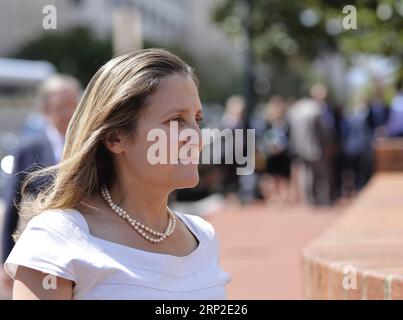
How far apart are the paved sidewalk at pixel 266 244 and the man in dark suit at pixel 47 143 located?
2402 mm

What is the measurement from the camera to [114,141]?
7.28 ft

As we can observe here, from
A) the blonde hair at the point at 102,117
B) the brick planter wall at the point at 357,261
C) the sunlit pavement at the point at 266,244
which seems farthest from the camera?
the sunlit pavement at the point at 266,244

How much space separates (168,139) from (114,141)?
0.15 m

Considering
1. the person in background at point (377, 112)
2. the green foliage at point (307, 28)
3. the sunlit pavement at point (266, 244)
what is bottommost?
the sunlit pavement at point (266, 244)

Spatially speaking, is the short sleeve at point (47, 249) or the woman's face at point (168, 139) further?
the woman's face at point (168, 139)

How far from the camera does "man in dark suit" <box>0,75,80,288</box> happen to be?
478cm

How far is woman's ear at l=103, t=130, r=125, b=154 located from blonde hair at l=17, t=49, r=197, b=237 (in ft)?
0.04

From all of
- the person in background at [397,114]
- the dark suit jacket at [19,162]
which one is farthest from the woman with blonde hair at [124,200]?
the person in background at [397,114]

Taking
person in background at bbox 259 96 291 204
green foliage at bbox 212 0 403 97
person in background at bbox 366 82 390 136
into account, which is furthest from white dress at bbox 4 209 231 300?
person in background at bbox 259 96 291 204

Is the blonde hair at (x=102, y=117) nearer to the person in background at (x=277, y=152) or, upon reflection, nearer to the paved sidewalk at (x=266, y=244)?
the paved sidewalk at (x=266, y=244)

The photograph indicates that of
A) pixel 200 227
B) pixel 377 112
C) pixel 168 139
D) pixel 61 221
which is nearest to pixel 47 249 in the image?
pixel 61 221

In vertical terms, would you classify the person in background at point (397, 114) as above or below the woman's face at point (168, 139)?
below

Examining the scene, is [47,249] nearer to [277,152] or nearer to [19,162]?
[19,162]

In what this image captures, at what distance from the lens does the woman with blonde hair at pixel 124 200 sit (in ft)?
6.59
